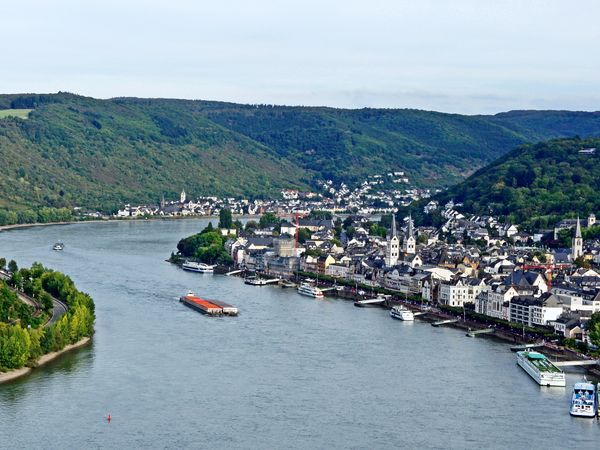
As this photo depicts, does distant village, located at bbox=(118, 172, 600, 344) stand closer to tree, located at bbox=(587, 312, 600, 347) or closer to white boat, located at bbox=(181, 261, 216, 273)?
tree, located at bbox=(587, 312, 600, 347)

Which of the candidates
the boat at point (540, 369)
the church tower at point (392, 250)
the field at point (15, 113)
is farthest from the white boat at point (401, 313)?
the field at point (15, 113)

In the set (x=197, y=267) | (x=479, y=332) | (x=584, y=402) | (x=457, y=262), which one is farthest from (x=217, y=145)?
(x=584, y=402)

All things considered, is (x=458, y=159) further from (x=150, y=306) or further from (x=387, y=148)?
(x=150, y=306)

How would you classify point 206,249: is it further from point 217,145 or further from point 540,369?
point 217,145

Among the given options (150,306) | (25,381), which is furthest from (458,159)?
(25,381)

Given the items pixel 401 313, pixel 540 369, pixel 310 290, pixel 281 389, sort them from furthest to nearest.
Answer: pixel 310 290
pixel 401 313
pixel 540 369
pixel 281 389

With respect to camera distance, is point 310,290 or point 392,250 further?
point 392,250

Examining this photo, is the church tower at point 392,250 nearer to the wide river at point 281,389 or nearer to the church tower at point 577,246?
the church tower at point 577,246

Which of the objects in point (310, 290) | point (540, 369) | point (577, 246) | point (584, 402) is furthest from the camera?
point (577, 246)
